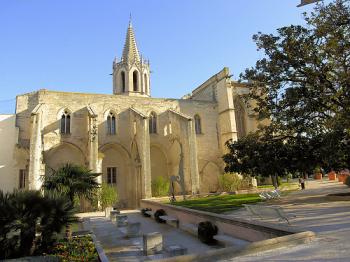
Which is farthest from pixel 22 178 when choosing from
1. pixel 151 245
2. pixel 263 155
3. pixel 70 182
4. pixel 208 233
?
pixel 208 233

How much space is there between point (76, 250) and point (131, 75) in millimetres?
31942

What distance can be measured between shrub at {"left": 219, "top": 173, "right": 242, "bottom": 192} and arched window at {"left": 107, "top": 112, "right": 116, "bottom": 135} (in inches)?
426

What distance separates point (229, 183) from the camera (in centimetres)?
2727

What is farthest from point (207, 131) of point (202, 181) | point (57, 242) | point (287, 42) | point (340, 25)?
point (57, 242)

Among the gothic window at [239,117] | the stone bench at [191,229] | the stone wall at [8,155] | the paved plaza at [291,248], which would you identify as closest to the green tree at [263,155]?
the paved plaza at [291,248]

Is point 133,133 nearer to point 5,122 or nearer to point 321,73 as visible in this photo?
point 5,122

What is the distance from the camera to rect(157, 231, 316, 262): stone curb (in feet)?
16.8

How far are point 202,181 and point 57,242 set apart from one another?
22.2 meters

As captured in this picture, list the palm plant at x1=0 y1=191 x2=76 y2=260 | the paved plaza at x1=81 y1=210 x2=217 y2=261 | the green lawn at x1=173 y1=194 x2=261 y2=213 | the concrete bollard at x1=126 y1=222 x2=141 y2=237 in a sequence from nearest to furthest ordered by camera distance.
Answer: the palm plant at x1=0 y1=191 x2=76 y2=260, the paved plaza at x1=81 y1=210 x2=217 y2=261, the concrete bollard at x1=126 y1=222 x2=141 y2=237, the green lawn at x1=173 y1=194 x2=261 y2=213

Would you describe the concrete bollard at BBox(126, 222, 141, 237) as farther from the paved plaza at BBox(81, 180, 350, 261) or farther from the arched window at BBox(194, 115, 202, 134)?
the arched window at BBox(194, 115, 202, 134)

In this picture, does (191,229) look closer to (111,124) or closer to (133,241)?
(133,241)

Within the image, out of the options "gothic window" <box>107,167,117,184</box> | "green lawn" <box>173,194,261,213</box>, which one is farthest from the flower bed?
"gothic window" <box>107,167,117,184</box>

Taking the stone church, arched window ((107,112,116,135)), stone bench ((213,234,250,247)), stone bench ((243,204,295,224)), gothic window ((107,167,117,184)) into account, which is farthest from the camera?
arched window ((107,112,116,135))

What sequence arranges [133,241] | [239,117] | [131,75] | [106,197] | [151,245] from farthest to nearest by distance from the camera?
[131,75]
[239,117]
[106,197]
[133,241]
[151,245]
